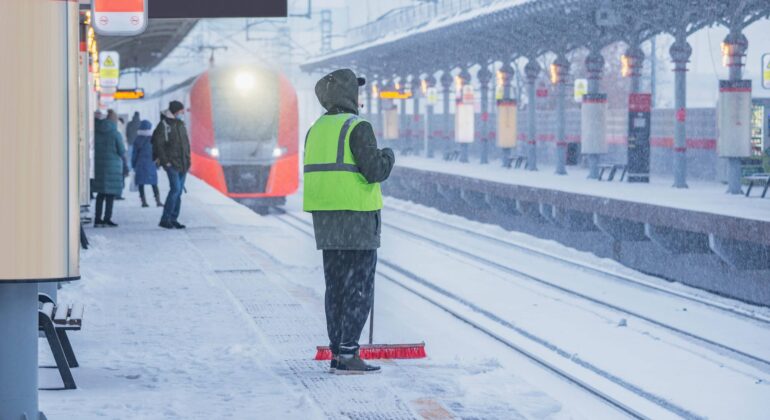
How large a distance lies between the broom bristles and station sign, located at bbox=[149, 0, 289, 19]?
17.0 feet

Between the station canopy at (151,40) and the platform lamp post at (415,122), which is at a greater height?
the station canopy at (151,40)

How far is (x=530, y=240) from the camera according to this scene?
21625 millimetres

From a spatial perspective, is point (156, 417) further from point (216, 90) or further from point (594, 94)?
point (594, 94)

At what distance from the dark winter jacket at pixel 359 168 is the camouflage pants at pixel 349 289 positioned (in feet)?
0.33

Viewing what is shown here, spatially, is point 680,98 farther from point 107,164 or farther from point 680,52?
point 107,164

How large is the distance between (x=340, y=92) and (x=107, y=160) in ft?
36.0

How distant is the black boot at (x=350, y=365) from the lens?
6.86m

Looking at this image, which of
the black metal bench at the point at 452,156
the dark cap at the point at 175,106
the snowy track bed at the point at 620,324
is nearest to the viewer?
the snowy track bed at the point at 620,324

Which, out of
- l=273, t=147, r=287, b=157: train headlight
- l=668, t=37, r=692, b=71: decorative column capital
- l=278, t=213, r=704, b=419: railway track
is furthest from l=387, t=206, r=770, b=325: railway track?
l=668, t=37, r=692, b=71: decorative column capital

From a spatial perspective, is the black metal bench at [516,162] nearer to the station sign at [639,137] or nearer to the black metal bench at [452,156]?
the black metal bench at [452,156]

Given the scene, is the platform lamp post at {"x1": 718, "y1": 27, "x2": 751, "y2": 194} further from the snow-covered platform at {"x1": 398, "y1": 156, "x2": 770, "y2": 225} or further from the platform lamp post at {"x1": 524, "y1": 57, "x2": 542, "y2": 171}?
the platform lamp post at {"x1": 524, "y1": 57, "x2": 542, "y2": 171}

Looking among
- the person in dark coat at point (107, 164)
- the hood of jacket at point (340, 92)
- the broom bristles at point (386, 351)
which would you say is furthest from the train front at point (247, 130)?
the hood of jacket at point (340, 92)

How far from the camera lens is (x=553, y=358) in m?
9.17

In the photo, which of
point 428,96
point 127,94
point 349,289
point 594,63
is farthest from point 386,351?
point 428,96
